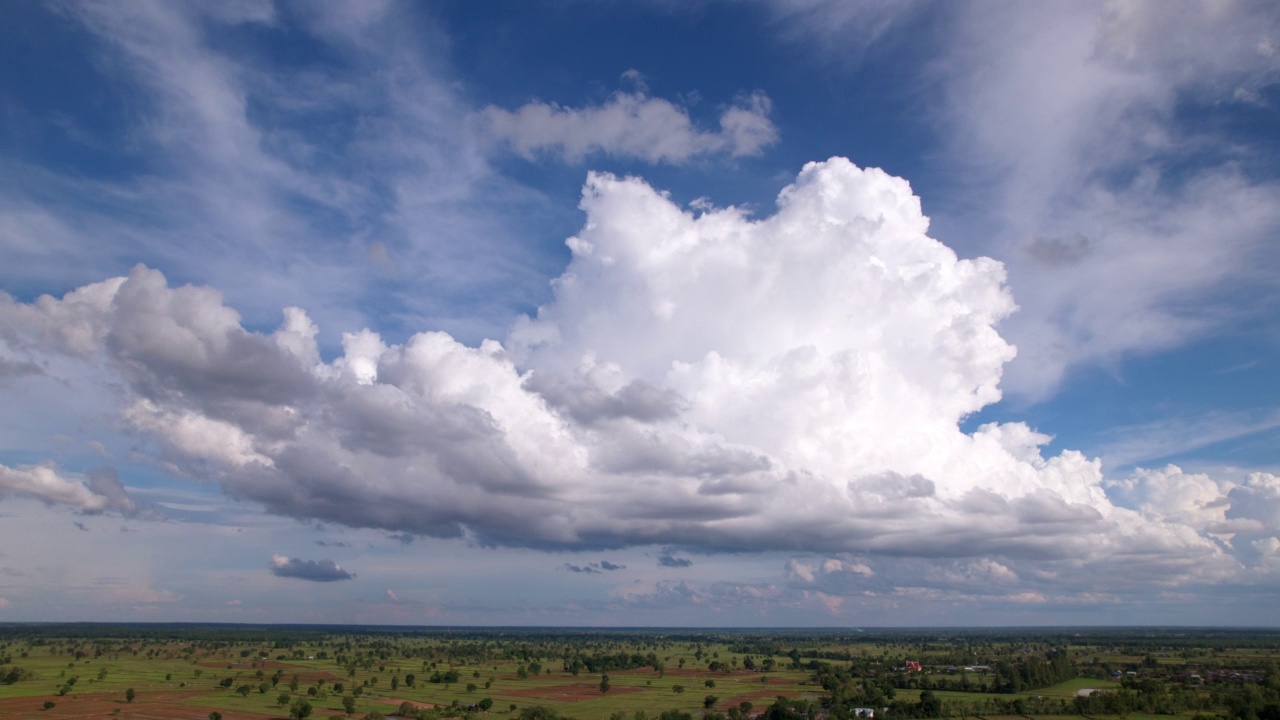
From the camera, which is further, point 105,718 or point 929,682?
point 929,682

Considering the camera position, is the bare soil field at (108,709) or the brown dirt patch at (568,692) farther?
the brown dirt patch at (568,692)

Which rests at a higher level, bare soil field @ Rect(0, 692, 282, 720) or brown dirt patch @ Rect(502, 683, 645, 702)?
bare soil field @ Rect(0, 692, 282, 720)

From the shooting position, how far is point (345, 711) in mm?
138625

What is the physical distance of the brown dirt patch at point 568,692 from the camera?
164375 millimetres

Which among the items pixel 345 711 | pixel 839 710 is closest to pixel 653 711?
pixel 839 710

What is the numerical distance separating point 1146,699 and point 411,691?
14456cm

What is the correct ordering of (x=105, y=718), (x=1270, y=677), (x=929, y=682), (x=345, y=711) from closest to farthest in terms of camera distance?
(x=105, y=718)
(x=345, y=711)
(x=1270, y=677)
(x=929, y=682)

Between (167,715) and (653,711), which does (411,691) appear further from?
(653,711)

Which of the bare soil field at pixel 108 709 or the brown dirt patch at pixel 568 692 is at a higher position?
the bare soil field at pixel 108 709

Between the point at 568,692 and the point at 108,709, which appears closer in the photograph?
the point at 108,709

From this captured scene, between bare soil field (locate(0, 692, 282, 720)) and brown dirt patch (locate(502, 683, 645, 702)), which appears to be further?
brown dirt patch (locate(502, 683, 645, 702))

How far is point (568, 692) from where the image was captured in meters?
175

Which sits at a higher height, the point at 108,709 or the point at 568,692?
the point at 108,709

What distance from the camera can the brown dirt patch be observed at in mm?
164375
